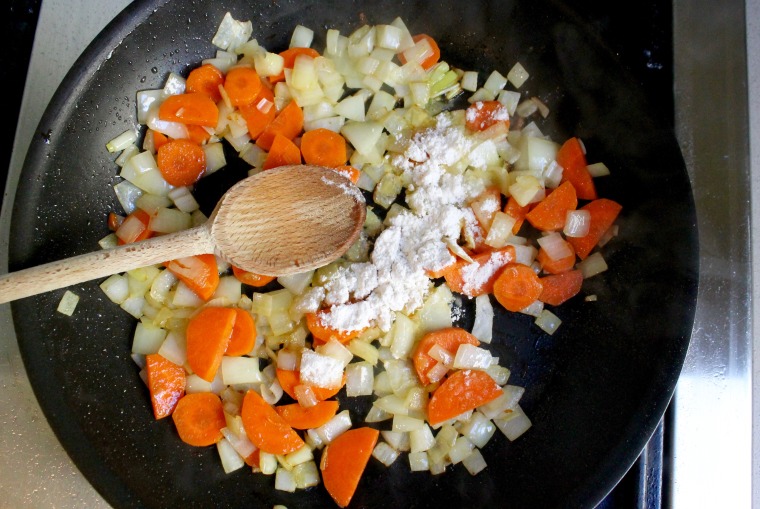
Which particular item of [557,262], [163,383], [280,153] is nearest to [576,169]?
[557,262]

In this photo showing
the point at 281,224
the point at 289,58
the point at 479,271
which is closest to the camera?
the point at 281,224

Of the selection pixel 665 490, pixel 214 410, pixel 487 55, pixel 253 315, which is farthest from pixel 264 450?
pixel 487 55

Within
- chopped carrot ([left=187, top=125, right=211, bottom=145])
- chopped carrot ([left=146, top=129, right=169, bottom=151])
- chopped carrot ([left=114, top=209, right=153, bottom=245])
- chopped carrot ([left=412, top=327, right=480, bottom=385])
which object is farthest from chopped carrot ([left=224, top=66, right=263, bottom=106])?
chopped carrot ([left=412, top=327, right=480, bottom=385])

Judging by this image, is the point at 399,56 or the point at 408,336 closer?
the point at 408,336

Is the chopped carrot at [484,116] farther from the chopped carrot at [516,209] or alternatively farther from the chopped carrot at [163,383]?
the chopped carrot at [163,383]

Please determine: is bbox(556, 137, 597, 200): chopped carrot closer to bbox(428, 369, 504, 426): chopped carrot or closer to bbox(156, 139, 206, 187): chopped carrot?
bbox(428, 369, 504, 426): chopped carrot

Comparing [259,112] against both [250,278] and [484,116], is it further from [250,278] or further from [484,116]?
[484,116]

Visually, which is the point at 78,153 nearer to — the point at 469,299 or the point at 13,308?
the point at 13,308
